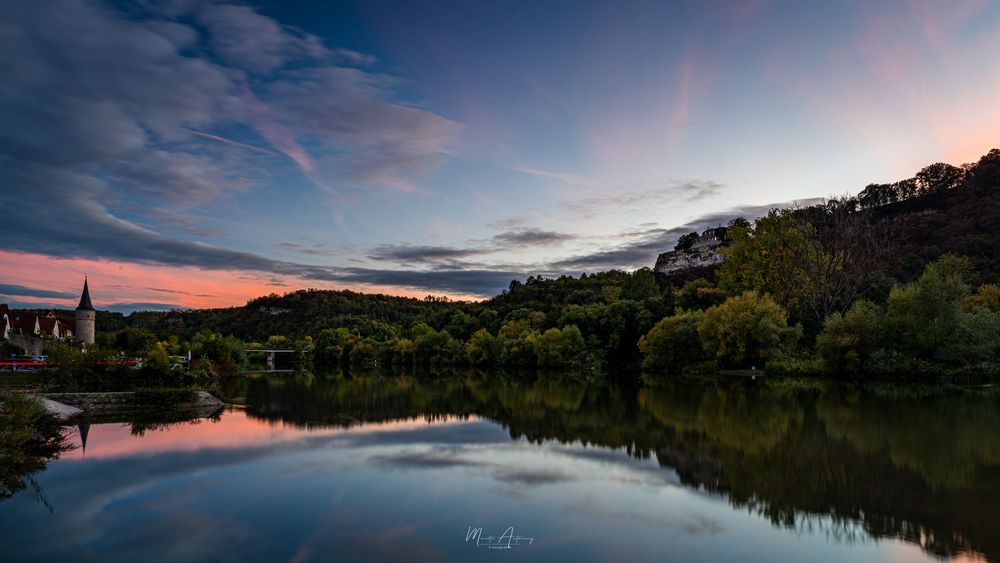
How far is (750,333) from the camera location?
4956 centimetres

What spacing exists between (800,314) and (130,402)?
172ft

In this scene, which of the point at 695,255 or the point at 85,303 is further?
the point at 695,255

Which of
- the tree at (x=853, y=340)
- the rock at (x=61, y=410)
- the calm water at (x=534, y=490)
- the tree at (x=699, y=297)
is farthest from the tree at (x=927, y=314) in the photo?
the rock at (x=61, y=410)

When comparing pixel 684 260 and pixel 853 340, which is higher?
pixel 684 260

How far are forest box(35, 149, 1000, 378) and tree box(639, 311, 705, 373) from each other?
12 cm

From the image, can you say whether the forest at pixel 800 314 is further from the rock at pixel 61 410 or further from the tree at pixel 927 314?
the rock at pixel 61 410

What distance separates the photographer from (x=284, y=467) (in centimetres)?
1602

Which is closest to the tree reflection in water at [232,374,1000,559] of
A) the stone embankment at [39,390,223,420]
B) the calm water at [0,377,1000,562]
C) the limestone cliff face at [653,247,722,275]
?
the calm water at [0,377,1000,562]

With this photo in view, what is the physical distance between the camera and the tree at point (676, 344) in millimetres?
56531

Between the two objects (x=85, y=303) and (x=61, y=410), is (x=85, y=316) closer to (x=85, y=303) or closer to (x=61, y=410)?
(x=85, y=303)

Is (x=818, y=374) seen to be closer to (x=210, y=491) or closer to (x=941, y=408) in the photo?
(x=941, y=408)

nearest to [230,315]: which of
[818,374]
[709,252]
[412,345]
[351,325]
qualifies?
[351,325]

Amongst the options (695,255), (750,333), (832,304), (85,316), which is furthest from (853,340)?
(695,255)

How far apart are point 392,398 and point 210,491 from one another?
23454mm
